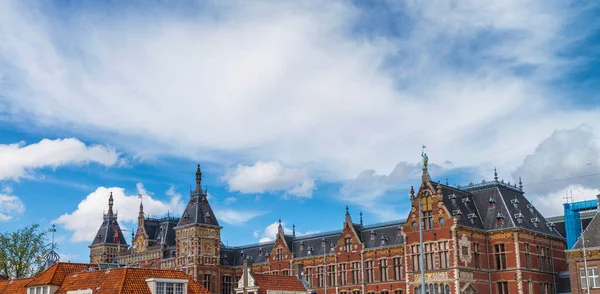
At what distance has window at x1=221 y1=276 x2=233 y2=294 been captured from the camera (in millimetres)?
109000

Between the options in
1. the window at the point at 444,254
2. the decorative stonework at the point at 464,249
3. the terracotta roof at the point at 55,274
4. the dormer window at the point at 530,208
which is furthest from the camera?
the dormer window at the point at 530,208

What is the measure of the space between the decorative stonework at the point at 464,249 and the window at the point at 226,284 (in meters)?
45.5

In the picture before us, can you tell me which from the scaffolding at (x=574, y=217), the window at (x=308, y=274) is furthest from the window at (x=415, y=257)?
the window at (x=308, y=274)

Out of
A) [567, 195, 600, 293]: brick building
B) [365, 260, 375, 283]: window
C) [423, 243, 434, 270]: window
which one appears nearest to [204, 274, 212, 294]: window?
[365, 260, 375, 283]: window

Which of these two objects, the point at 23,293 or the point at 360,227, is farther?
the point at 360,227

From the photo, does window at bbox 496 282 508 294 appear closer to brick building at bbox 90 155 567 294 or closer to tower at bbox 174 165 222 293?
brick building at bbox 90 155 567 294

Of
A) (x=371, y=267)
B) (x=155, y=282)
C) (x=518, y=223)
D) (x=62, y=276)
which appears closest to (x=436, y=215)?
(x=518, y=223)

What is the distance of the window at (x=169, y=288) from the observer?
197 ft

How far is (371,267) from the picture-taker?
89.1 m

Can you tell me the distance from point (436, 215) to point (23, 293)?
42659mm

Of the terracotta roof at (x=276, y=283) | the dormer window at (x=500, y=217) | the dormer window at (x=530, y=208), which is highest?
the dormer window at (x=530, y=208)

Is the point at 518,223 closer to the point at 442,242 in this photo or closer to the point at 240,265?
the point at 442,242

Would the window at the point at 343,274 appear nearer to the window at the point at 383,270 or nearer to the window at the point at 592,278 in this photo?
the window at the point at 383,270

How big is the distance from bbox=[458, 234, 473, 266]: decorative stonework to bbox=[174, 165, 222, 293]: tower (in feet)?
144
